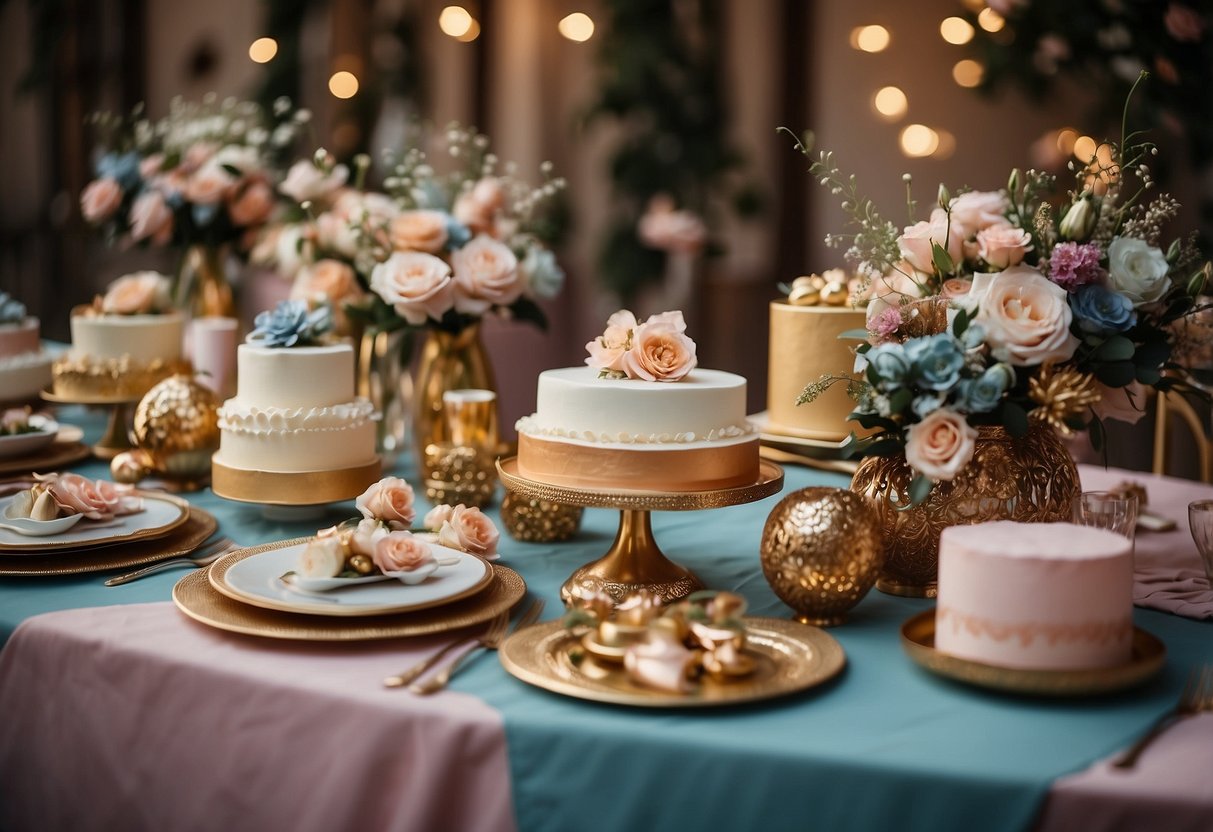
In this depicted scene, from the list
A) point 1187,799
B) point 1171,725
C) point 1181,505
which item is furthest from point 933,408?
point 1181,505

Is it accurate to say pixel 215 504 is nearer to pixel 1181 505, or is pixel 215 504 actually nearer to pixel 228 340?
pixel 228 340

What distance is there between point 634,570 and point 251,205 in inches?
66.6

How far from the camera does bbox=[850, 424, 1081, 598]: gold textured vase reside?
171cm

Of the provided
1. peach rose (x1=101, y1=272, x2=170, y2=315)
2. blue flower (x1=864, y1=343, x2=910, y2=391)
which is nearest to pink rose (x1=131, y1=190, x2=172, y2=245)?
peach rose (x1=101, y1=272, x2=170, y2=315)

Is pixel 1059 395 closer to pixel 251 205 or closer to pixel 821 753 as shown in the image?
pixel 821 753

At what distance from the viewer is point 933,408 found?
5.17 ft

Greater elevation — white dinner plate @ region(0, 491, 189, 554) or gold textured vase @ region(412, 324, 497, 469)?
gold textured vase @ region(412, 324, 497, 469)

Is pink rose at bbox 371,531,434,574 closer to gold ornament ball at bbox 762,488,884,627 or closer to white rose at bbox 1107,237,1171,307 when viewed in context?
gold ornament ball at bbox 762,488,884,627

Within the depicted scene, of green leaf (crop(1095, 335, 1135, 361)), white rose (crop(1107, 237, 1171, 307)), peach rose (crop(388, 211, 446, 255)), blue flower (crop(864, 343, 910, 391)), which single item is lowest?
blue flower (crop(864, 343, 910, 391))

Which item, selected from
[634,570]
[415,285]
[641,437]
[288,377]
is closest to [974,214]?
[641,437]

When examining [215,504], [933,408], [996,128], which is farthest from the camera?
[996,128]

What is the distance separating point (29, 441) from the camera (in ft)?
7.89

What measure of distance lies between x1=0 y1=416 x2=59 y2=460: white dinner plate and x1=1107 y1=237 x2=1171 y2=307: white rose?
6.43 ft

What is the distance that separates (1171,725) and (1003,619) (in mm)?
195
